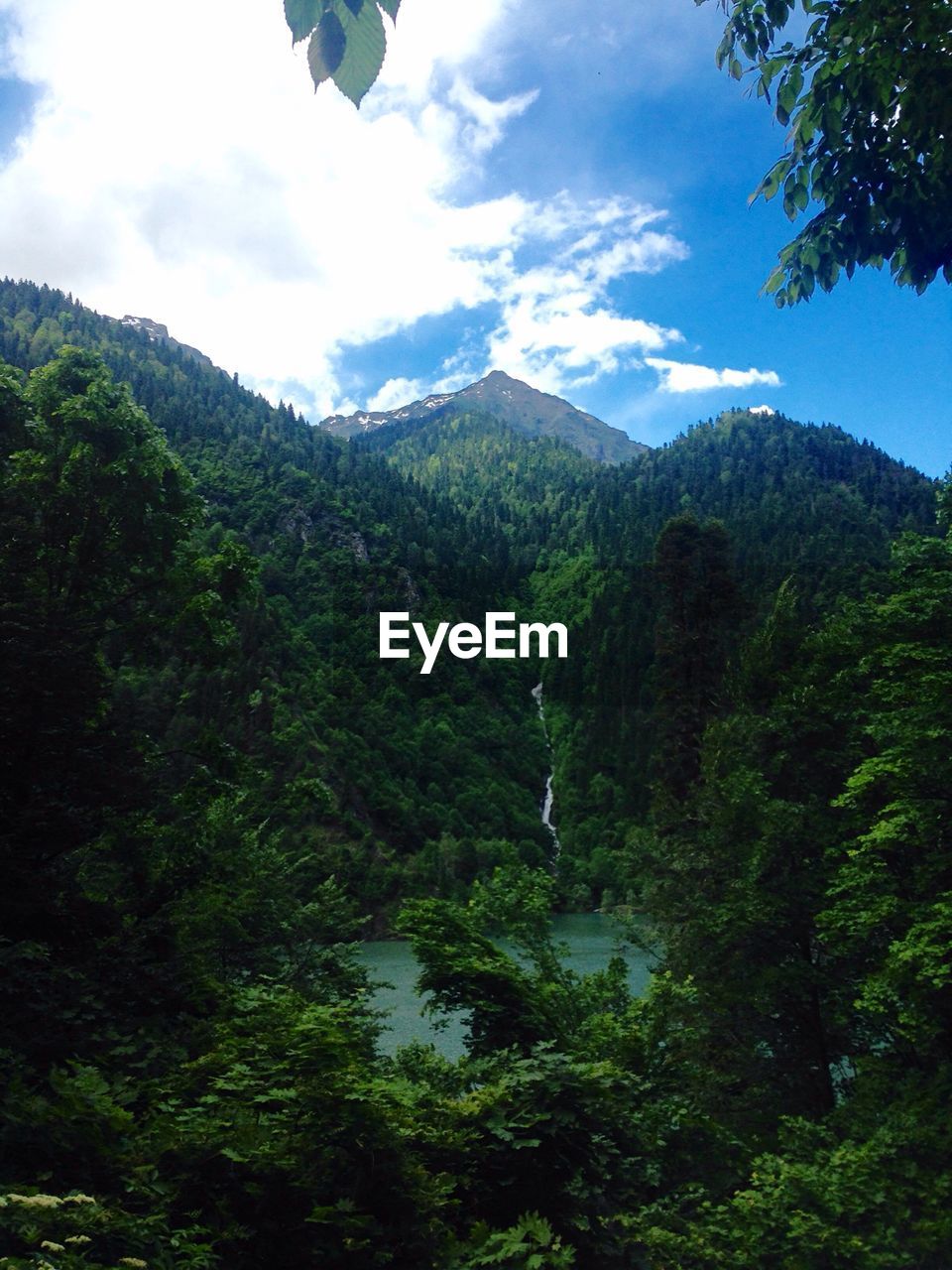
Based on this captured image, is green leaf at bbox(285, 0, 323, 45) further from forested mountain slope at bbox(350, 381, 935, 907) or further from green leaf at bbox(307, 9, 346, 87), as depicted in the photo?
forested mountain slope at bbox(350, 381, 935, 907)

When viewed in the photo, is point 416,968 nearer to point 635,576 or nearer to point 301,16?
point 301,16

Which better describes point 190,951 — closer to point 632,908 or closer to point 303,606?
point 632,908

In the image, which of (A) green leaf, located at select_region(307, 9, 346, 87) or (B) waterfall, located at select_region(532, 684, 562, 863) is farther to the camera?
(B) waterfall, located at select_region(532, 684, 562, 863)

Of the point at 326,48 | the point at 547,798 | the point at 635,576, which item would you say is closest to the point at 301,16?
the point at 326,48

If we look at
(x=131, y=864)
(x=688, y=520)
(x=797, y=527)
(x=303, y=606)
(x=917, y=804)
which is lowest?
(x=131, y=864)

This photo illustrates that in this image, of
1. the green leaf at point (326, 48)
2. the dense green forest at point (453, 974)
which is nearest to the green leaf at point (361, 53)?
the green leaf at point (326, 48)

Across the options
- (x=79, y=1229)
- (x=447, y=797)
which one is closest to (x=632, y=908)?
(x=79, y=1229)
